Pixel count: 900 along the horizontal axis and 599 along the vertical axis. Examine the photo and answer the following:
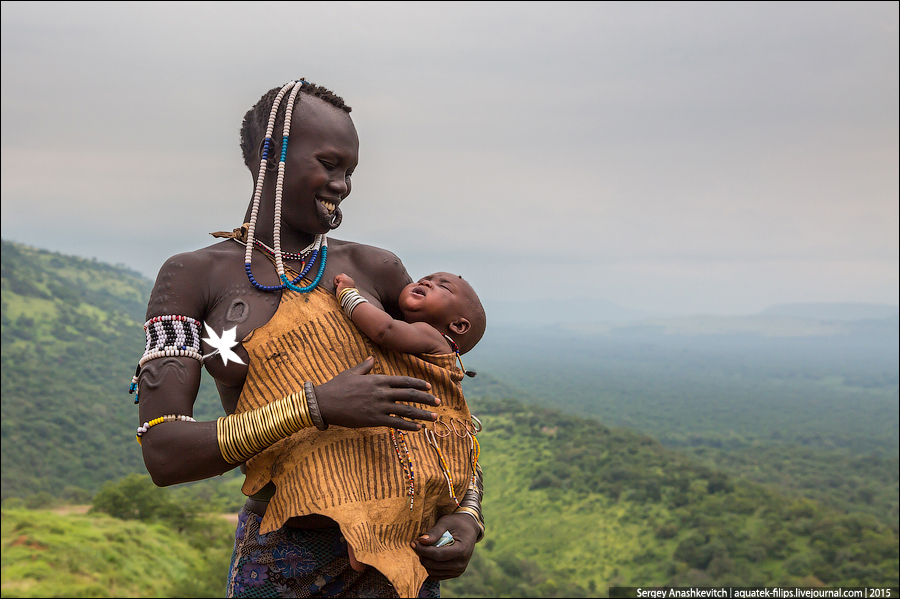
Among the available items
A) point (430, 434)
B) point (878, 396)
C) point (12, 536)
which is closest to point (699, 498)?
point (12, 536)

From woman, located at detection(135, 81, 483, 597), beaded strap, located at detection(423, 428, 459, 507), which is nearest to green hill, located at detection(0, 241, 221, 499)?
woman, located at detection(135, 81, 483, 597)

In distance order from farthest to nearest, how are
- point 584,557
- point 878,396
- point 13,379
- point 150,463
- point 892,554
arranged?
point 878,396
point 13,379
point 584,557
point 892,554
point 150,463

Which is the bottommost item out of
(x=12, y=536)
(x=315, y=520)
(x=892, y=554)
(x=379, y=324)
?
(x=892, y=554)

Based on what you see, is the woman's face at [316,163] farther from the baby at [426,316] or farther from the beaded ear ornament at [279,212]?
the baby at [426,316]

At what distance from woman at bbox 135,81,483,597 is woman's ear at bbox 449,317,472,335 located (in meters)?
0.36

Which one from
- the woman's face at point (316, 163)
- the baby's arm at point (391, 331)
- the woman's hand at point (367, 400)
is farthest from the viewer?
the woman's face at point (316, 163)

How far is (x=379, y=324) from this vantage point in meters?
2.78

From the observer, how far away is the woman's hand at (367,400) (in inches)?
95.9

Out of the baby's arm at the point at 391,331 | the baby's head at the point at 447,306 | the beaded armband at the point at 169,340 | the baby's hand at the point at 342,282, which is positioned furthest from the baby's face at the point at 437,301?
the beaded armband at the point at 169,340

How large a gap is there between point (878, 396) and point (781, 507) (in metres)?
161

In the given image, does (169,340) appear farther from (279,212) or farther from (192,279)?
(279,212)

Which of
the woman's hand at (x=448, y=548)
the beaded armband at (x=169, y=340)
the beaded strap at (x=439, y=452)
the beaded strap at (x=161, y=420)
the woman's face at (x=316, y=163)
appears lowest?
the woman's hand at (x=448, y=548)

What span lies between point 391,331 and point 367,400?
1.38ft

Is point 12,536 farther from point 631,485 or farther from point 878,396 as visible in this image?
point 878,396
